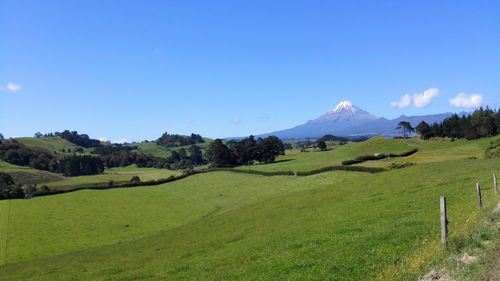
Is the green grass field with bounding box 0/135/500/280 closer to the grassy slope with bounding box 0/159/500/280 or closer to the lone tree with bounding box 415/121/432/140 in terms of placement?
the grassy slope with bounding box 0/159/500/280

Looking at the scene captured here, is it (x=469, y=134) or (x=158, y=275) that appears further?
(x=469, y=134)

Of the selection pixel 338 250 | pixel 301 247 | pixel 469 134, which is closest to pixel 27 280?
pixel 301 247

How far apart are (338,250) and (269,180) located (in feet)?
266

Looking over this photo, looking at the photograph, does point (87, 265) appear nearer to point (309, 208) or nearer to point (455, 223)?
point (309, 208)

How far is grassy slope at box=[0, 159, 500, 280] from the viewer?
19.6 metres

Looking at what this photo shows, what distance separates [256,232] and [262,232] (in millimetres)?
1158

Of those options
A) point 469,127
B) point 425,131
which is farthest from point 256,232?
point 425,131

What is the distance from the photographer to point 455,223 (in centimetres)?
2180

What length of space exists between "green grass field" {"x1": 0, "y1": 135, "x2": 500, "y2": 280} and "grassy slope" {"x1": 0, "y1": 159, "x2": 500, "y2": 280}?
123mm

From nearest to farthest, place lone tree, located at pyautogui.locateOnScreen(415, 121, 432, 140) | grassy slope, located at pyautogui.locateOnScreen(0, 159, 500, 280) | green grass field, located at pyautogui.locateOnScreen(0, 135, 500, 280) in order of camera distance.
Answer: green grass field, located at pyautogui.locateOnScreen(0, 135, 500, 280), grassy slope, located at pyautogui.locateOnScreen(0, 159, 500, 280), lone tree, located at pyautogui.locateOnScreen(415, 121, 432, 140)

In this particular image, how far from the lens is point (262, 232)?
37375mm

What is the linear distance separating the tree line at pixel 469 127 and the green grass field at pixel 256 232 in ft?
325

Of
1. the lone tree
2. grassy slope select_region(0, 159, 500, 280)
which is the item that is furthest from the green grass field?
the lone tree

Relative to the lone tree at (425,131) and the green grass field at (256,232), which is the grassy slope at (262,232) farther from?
the lone tree at (425,131)
